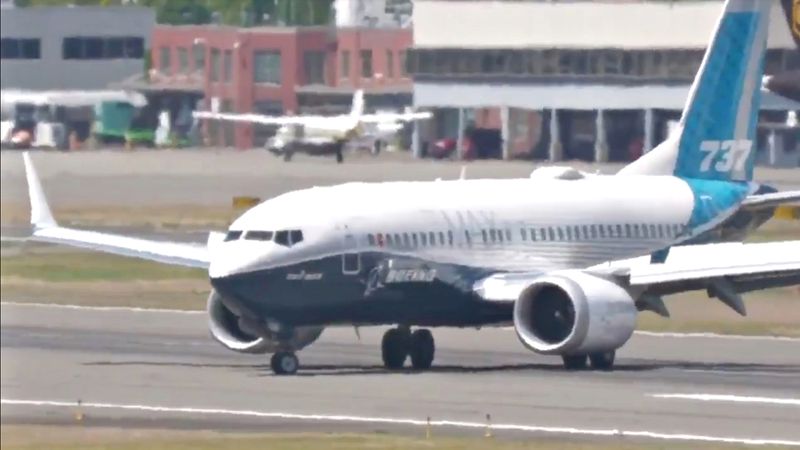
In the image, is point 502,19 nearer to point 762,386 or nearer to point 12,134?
point 762,386

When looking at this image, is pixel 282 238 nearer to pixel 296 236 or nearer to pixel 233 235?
pixel 296 236

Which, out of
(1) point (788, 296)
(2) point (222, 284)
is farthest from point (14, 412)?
(1) point (788, 296)

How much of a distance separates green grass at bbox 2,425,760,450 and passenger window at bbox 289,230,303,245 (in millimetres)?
7051

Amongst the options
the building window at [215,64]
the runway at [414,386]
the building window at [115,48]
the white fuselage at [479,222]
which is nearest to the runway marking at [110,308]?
the runway at [414,386]

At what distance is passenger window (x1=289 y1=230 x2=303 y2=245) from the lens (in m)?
40.3

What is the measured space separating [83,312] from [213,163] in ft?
111

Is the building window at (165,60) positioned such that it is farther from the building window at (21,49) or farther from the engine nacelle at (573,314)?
the engine nacelle at (573,314)

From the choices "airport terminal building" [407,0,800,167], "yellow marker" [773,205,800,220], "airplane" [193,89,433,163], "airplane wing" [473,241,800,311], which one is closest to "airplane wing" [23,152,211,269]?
"airport terminal building" [407,0,800,167]

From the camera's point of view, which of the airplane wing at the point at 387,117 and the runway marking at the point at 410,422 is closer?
the runway marking at the point at 410,422

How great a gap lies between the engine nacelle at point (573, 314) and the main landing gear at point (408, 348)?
1726 mm

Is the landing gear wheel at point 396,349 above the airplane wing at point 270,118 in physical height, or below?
above

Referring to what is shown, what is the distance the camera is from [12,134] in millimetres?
83812

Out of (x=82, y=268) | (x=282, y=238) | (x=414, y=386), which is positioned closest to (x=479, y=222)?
(x=282, y=238)

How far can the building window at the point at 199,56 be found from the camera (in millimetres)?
67206
